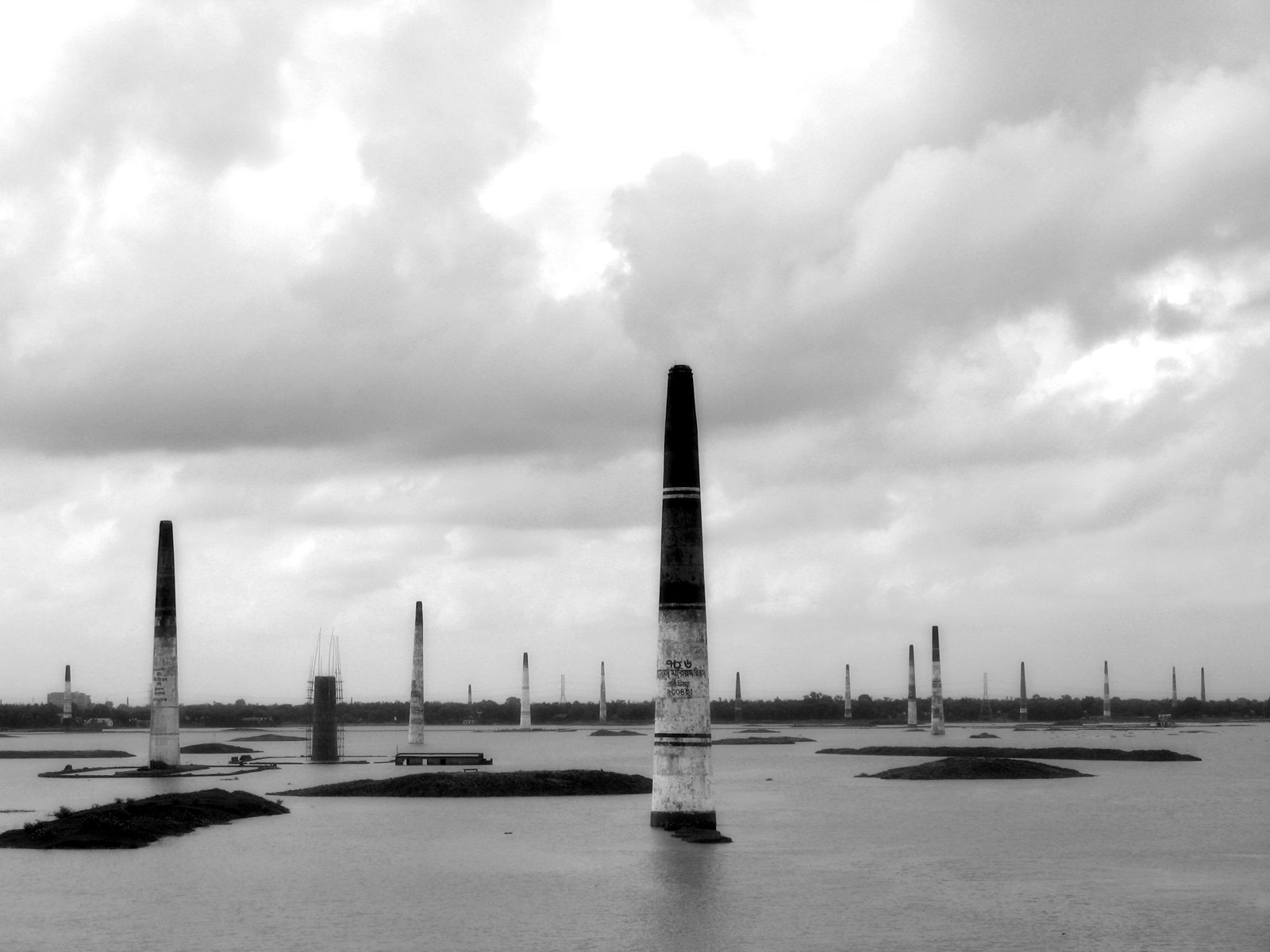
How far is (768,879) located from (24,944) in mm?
11688

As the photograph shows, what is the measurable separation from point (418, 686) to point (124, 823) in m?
62.6

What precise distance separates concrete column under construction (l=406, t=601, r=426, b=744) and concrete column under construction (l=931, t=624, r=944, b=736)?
1609 inches

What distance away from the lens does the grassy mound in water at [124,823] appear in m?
30.9

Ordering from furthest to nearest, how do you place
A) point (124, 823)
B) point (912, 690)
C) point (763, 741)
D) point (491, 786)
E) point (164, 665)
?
point (912, 690) < point (763, 741) < point (164, 665) < point (491, 786) < point (124, 823)

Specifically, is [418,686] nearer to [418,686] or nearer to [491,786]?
[418,686]

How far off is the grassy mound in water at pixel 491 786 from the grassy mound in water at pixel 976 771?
1183cm

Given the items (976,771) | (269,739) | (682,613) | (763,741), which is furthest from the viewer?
(269,739)

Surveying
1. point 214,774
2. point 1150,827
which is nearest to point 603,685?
point 214,774

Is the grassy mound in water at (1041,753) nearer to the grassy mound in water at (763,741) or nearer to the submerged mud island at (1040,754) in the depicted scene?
the submerged mud island at (1040,754)

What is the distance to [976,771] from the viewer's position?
58.4m

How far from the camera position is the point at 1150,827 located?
123 feet

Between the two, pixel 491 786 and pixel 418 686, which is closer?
pixel 491 786

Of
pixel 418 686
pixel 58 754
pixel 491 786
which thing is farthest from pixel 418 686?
pixel 491 786

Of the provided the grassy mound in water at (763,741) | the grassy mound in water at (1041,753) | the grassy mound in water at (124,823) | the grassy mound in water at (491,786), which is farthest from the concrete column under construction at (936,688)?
the grassy mound in water at (124,823)
